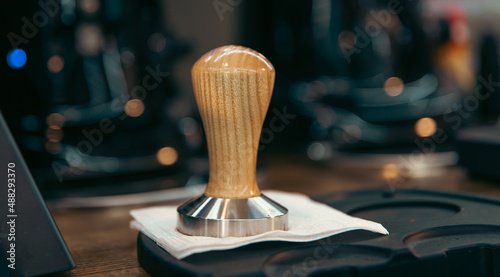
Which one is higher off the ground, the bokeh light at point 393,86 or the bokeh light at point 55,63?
the bokeh light at point 393,86

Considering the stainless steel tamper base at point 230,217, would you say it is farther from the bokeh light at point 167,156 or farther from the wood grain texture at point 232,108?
the bokeh light at point 167,156

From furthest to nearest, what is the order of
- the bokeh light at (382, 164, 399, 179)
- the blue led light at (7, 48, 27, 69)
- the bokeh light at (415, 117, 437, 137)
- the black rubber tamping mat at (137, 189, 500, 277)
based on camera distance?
the bokeh light at (415, 117, 437, 137), the bokeh light at (382, 164, 399, 179), the blue led light at (7, 48, 27, 69), the black rubber tamping mat at (137, 189, 500, 277)

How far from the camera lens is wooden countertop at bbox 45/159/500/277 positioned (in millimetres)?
413

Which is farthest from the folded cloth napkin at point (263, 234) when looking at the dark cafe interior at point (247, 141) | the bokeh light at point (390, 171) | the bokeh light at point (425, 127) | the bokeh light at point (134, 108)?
the bokeh light at point (425, 127)

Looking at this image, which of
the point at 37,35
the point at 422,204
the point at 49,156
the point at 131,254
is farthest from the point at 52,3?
the point at 422,204

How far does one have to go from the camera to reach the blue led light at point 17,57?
645mm

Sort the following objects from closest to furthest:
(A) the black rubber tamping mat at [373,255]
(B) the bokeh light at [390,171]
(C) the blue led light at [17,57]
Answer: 1. (A) the black rubber tamping mat at [373,255]
2. (C) the blue led light at [17,57]
3. (B) the bokeh light at [390,171]

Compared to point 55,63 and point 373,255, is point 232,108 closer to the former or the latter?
point 373,255

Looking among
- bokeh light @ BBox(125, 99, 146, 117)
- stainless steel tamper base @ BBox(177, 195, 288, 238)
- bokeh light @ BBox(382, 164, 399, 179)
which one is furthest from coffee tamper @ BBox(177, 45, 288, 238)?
bokeh light @ BBox(382, 164, 399, 179)

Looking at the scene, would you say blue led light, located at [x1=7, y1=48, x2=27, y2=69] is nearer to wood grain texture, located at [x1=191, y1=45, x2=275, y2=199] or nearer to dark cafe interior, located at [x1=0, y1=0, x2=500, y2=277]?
dark cafe interior, located at [x1=0, y1=0, x2=500, y2=277]

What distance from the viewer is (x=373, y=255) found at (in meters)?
0.34

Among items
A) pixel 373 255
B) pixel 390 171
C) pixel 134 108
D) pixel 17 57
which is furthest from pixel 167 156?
pixel 373 255

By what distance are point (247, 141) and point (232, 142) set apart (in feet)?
0.03

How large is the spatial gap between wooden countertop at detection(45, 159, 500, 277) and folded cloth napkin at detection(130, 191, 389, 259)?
1.2 inches
